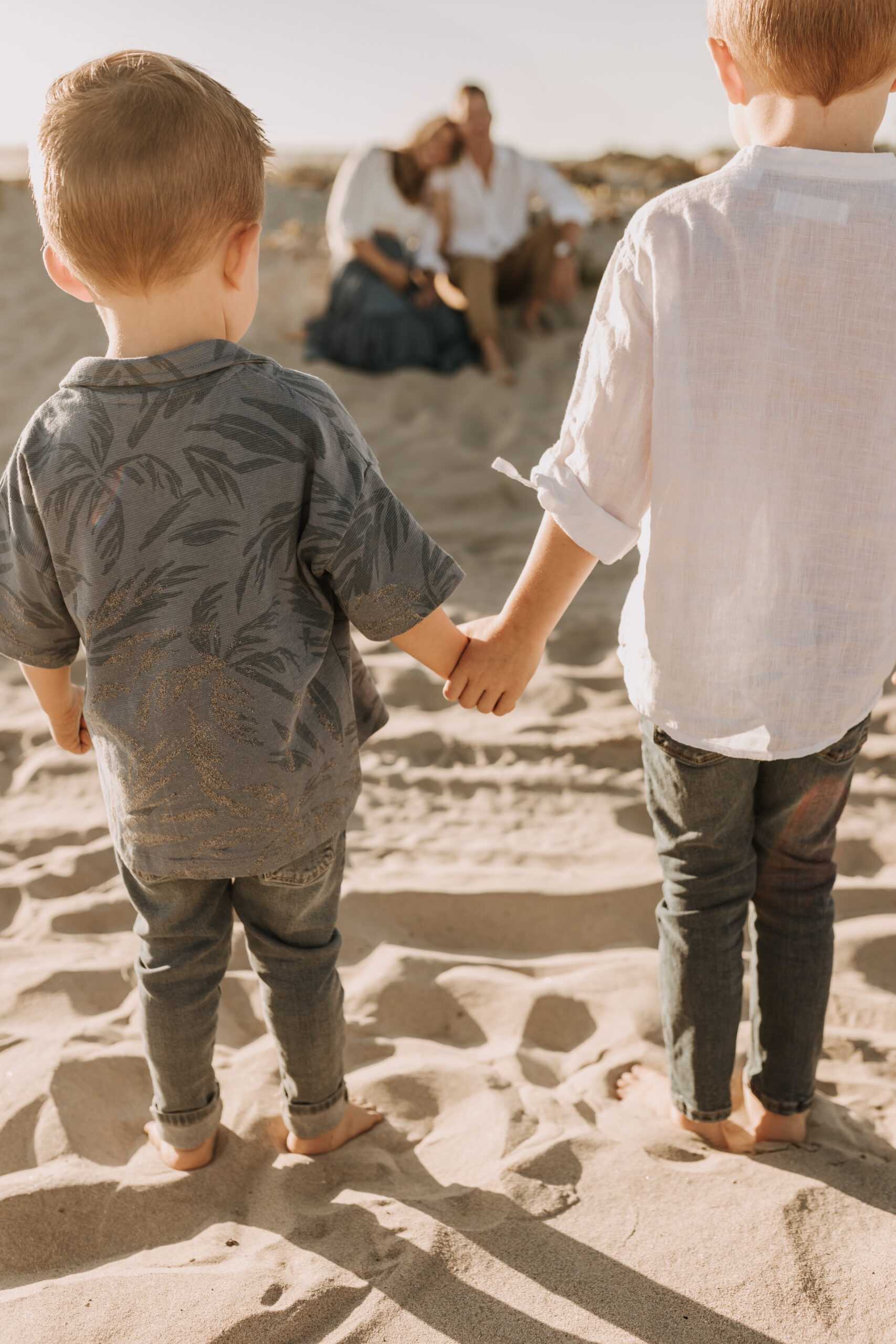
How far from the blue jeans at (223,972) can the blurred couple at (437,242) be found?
13.3 ft

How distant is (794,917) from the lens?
1535 millimetres

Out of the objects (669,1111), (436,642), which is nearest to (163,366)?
(436,642)

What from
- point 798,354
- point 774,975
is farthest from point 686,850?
point 798,354

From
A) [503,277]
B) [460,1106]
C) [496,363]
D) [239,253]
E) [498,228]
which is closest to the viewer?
[239,253]

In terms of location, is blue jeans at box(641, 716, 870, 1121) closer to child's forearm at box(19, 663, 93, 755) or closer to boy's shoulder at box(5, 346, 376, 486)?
boy's shoulder at box(5, 346, 376, 486)

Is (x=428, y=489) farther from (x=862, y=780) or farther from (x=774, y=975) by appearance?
(x=774, y=975)

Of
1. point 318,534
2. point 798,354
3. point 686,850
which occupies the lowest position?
point 686,850

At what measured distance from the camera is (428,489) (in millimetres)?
4230

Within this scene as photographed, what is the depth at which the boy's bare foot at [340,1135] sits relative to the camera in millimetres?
1610

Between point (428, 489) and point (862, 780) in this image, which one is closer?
point (862, 780)

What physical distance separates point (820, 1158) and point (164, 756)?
3.73ft

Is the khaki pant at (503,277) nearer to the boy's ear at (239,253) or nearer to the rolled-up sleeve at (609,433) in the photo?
the rolled-up sleeve at (609,433)

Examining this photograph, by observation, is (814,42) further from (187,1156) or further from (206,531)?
(187,1156)

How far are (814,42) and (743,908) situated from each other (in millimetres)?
1100
